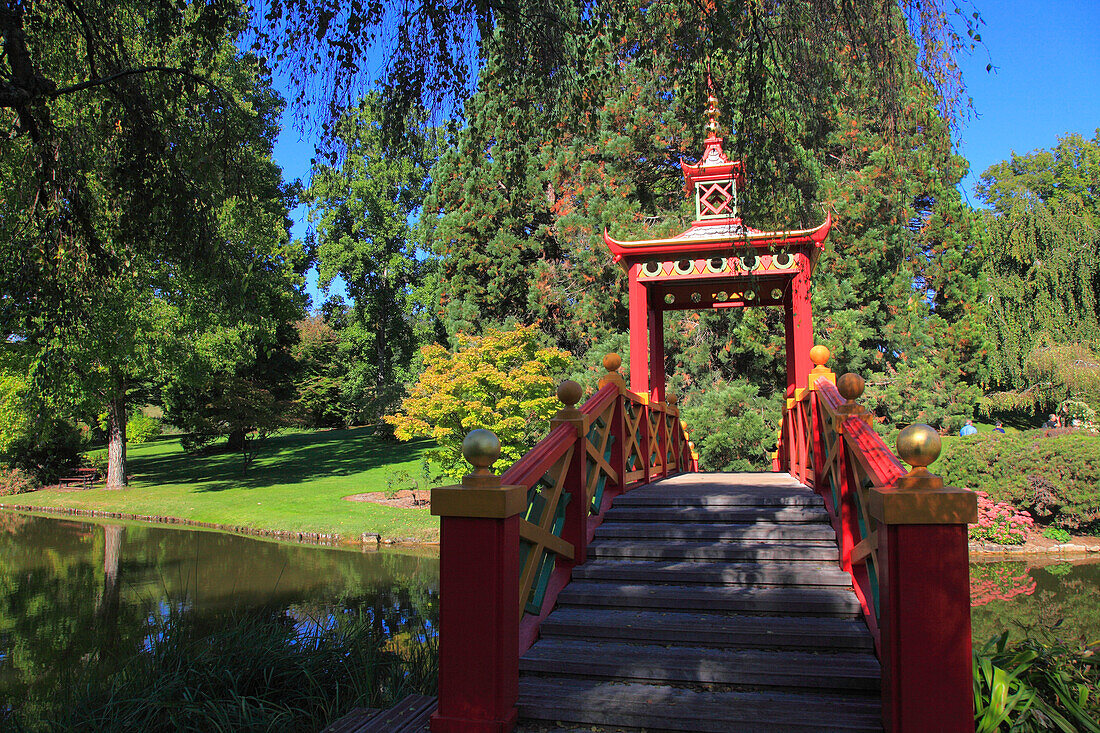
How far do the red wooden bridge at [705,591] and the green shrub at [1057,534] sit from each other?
10821mm

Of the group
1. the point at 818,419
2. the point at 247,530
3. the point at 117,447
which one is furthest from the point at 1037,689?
the point at 117,447

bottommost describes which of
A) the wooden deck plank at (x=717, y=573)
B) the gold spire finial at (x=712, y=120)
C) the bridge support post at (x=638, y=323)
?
the wooden deck plank at (x=717, y=573)

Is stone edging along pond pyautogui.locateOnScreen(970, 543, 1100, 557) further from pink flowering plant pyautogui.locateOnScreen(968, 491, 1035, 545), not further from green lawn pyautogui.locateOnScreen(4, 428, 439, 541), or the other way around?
green lawn pyautogui.locateOnScreen(4, 428, 439, 541)

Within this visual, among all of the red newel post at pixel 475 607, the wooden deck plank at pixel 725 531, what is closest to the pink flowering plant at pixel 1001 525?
the wooden deck plank at pixel 725 531

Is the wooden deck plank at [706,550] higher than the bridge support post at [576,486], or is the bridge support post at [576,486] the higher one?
the bridge support post at [576,486]

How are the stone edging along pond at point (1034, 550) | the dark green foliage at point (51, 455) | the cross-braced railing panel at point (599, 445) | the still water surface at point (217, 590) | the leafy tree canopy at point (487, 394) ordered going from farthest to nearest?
the dark green foliage at point (51, 455), the leafy tree canopy at point (487, 394), the stone edging along pond at point (1034, 550), the still water surface at point (217, 590), the cross-braced railing panel at point (599, 445)

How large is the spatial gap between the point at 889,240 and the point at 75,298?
1695cm

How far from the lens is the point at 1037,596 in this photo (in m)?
9.59

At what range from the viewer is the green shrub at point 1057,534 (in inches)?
523

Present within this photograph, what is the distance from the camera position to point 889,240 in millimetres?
17094

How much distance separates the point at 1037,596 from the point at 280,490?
61.5 ft

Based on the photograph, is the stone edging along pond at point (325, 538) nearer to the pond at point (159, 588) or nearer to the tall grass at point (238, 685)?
the pond at point (159, 588)

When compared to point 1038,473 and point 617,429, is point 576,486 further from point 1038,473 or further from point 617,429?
point 1038,473

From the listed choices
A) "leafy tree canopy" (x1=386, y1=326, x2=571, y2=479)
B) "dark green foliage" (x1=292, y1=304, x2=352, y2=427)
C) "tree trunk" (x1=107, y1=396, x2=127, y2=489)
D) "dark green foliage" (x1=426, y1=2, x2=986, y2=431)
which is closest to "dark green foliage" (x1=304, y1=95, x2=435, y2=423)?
"dark green foliage" (x1=292, y1=304, x2=352, y2=427)
